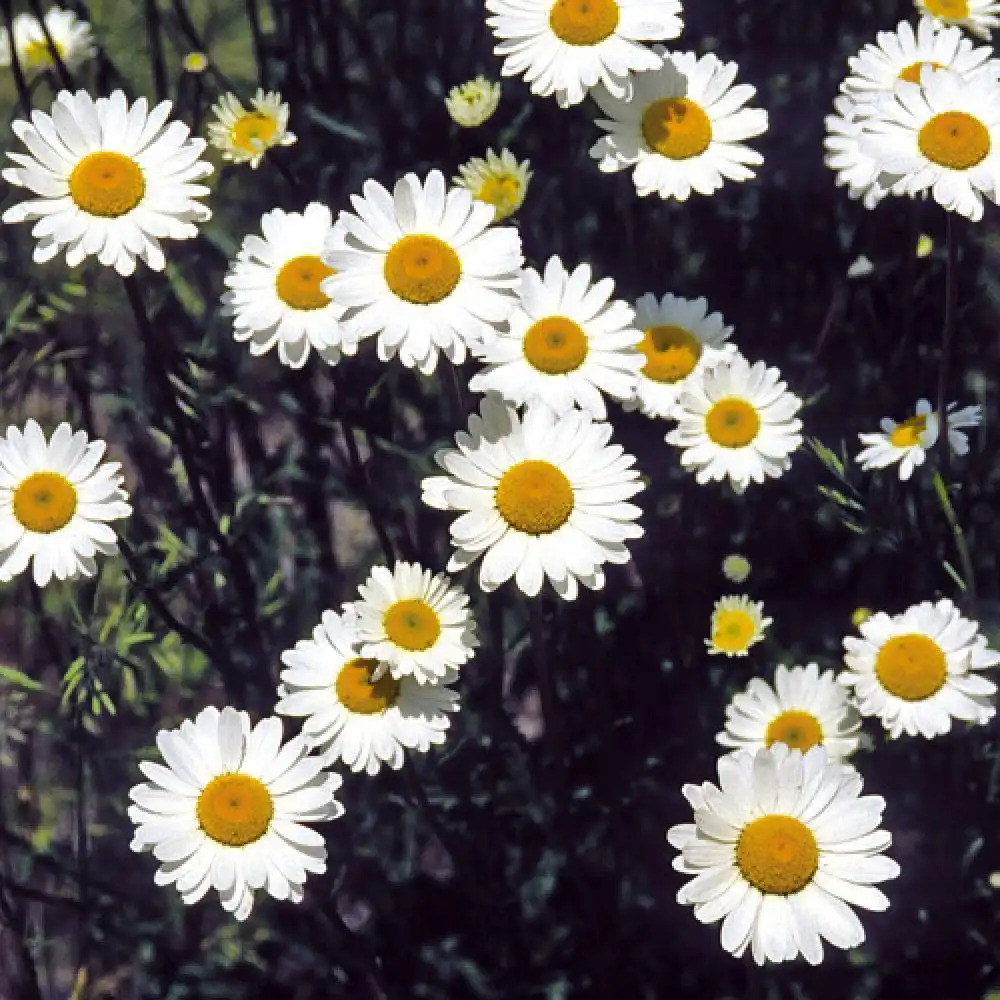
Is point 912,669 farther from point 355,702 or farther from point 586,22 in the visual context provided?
point 586,22

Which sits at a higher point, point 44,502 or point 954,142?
point 954,142

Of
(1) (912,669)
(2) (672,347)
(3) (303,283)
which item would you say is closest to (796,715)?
(1) (912,669)

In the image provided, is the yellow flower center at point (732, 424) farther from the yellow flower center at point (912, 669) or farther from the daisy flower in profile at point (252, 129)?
the daisy flower in profile at point (252, 129)

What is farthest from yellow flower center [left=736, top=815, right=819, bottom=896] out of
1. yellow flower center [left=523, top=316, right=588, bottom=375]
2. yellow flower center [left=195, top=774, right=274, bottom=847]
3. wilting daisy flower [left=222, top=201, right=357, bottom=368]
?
wilting daisy flower [left=222, top=201, right=357, bottom=368]

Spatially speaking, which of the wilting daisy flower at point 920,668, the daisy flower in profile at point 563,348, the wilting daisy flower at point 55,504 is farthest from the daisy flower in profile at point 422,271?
the wilting daisy flower at point 920,668

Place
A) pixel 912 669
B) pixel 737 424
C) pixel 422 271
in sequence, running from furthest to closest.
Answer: pixel 737 424 → pixel 912 669 → pixel 422 271

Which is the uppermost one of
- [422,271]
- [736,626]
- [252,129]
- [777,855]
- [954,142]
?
[252,129]

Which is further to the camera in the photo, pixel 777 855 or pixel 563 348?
pixel 563 348
